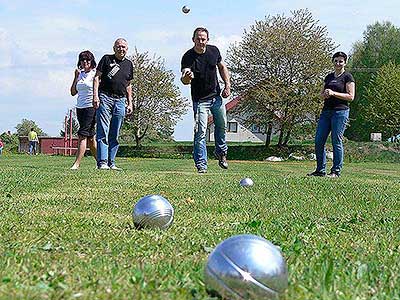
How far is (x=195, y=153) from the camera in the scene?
38.2ft

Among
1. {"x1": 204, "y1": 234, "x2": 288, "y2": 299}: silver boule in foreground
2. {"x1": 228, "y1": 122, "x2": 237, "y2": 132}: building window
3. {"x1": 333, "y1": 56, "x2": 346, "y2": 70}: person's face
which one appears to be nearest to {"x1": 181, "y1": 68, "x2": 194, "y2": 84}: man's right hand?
{"x1": 333, "y1": 56, "x2": 346, "y2": 70}: person's face

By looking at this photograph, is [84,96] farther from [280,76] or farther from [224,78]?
[280,76]

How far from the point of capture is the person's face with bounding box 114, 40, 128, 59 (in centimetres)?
1194

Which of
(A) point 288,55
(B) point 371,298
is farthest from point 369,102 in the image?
(B) point 371,298

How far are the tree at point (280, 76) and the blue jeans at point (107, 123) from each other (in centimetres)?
3777

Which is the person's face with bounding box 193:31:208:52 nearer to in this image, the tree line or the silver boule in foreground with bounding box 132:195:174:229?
the silver boule in foreground with bounding box 132:195:174:229

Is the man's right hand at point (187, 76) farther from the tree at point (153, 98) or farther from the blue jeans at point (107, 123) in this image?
the tree at point (153, 98)

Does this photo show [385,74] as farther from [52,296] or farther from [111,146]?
[52,296]

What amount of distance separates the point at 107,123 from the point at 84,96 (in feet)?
1.98

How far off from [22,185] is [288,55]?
44.1 metres

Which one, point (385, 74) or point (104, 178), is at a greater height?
point (385, 74)

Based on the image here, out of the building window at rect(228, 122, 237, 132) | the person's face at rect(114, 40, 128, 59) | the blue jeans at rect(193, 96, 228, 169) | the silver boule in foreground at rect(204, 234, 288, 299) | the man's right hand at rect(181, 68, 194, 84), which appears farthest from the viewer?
the building window at rect(228, 122, 237, 132)

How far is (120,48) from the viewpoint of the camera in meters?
12.0

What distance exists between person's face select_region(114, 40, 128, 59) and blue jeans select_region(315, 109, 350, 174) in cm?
356
